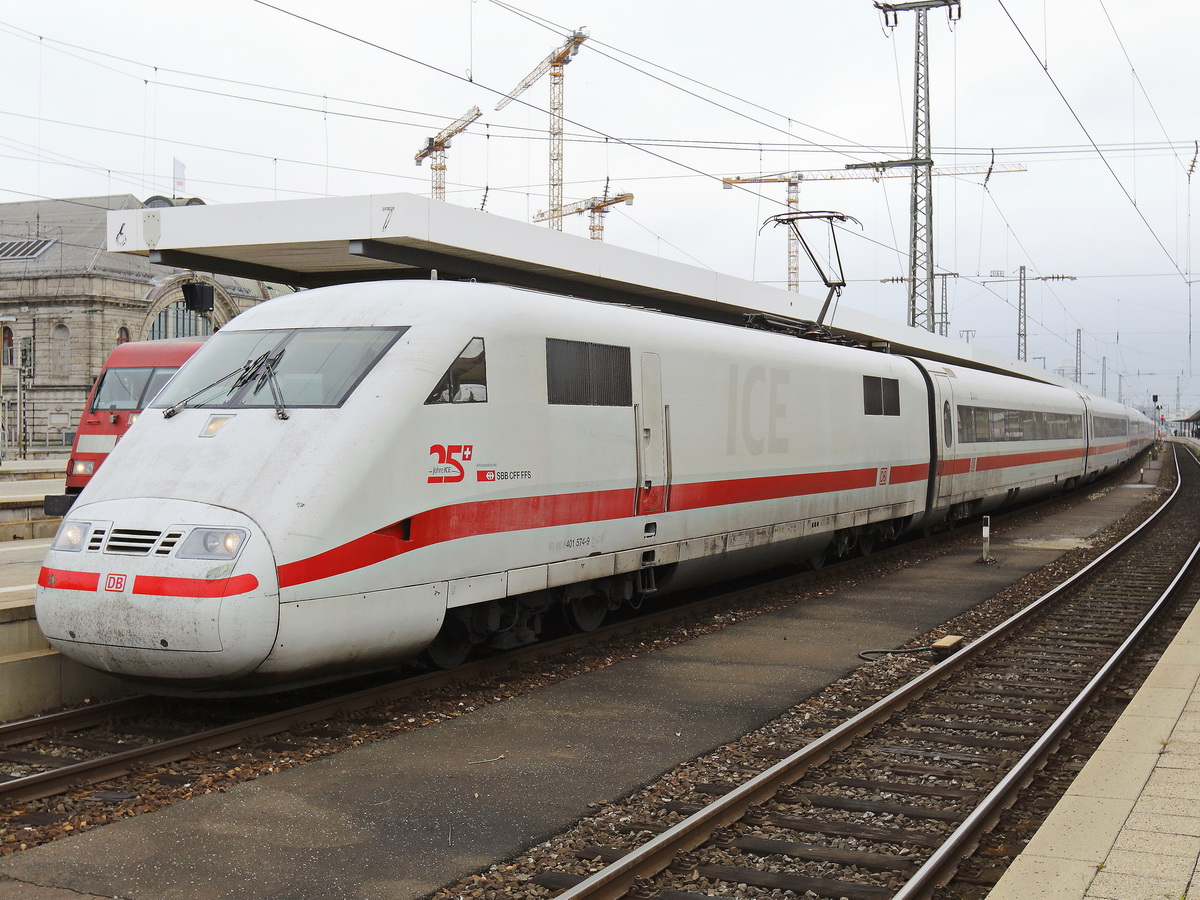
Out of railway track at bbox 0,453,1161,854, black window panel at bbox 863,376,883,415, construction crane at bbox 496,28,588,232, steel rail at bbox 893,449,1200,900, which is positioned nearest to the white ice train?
railway track at bbox 0,453,1161,854

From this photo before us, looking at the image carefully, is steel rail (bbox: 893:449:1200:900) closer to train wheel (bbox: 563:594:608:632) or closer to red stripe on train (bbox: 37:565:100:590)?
train wheel (bbox: 563:594:608:632)

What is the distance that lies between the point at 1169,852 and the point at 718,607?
775 centimetres

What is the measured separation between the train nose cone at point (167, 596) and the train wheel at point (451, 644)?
7.71 feet

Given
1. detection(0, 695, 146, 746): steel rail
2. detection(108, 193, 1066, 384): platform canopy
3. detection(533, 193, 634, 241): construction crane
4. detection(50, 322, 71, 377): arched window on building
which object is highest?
detection(533, 193, 634, 241): construction crane

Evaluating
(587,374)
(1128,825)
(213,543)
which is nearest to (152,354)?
(587,374)

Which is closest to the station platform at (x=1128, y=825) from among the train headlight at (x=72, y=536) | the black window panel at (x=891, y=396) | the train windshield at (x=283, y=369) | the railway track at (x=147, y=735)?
the railway track at (x=147, y=735)

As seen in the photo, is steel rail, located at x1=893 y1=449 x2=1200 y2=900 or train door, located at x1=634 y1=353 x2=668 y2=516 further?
train door, located at x1=634 y1=353 x2=668 y2=516

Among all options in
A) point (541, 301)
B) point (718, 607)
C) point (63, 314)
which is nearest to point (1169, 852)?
point (541, 301)

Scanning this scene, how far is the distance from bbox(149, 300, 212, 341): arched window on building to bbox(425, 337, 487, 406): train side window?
6093 centimetres

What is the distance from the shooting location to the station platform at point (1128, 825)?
4742mm

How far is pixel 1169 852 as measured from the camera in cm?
512

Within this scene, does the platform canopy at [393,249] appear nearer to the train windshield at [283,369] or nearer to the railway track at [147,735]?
the train windshield at [283,369]

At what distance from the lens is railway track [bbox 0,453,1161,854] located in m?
6.12

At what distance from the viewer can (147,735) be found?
7262 millimetres
